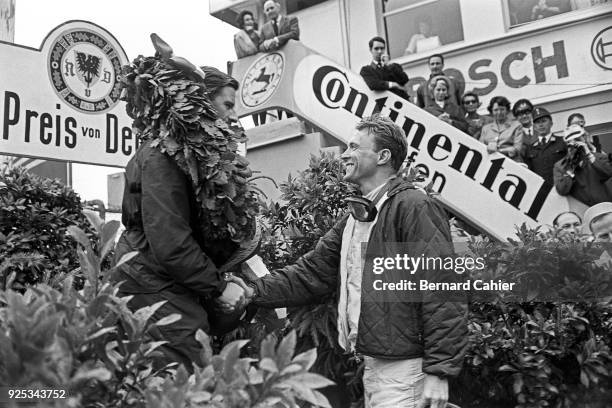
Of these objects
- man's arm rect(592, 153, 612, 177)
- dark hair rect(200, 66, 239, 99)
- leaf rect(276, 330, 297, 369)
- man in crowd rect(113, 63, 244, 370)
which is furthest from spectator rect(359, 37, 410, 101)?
leaf rect(276, 330, 297, 369)

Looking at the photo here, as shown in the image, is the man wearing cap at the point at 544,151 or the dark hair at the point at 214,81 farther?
the man wearing cap at the point at 544,151

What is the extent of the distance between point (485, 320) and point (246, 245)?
1.55 m

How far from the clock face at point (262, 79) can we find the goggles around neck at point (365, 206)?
5.04m

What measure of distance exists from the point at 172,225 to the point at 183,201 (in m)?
0.13

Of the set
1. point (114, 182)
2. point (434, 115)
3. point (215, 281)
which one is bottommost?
point (215, 281)

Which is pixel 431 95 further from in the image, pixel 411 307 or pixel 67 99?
pixel 411 307

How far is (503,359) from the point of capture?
338cm

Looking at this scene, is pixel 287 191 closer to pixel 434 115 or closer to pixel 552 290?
pixel 552 290

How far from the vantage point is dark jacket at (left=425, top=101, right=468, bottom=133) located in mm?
7816

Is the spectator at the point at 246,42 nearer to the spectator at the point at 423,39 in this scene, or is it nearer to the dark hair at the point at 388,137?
the spectator at the point at 423,39

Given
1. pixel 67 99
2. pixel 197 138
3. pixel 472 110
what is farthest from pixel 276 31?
pixel 197 138

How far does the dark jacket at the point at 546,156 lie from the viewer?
7.05m

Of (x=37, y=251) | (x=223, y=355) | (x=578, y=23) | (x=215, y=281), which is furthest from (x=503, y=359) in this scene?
(x=578, y=23)

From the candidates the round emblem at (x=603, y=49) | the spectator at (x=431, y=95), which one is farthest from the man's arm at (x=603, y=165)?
the round emblem at (x=603, y=49)
